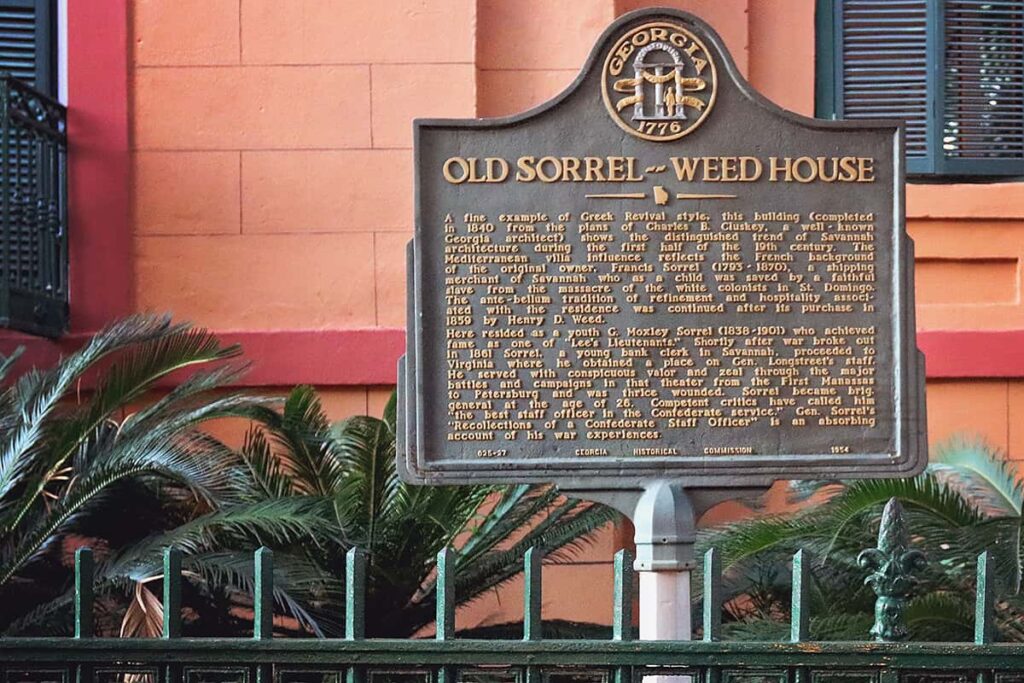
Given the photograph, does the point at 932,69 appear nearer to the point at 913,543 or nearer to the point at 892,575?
the point at 913,543

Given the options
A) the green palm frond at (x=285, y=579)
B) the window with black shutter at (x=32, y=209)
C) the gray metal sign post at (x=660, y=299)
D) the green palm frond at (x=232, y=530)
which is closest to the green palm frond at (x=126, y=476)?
the green palm frond at (x=232, y=530)

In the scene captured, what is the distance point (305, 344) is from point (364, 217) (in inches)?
32.1

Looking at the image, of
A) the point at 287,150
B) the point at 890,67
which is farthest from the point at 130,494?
the point at 890,67

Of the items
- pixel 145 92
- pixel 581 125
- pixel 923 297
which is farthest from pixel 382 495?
pixel 923 297

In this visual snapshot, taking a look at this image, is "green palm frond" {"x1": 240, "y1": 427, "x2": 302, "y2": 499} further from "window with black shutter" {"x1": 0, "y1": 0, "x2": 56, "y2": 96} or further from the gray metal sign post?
"window with black shutter" {"x1": 0, "y1": 0, "x2": 56, "y2": 96}

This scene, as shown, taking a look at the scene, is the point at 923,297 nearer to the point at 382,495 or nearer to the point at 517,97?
the point at 517,97

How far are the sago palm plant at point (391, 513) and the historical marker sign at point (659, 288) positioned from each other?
1547 mm

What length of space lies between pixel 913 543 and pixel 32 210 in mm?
5139

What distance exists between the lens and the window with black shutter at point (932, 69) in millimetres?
10523

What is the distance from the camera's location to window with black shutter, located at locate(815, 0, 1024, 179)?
414 inches

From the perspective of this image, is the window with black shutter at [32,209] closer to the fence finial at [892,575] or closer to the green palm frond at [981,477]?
the green palm frond at [981,477]

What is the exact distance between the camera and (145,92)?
389 inches

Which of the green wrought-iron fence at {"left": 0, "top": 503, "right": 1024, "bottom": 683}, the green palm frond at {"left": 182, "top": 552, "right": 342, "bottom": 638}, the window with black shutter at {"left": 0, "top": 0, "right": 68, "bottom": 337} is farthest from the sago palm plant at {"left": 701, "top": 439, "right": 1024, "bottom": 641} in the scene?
the window with black shutter at {"left": 0, "top": 0, "right": 68, "bottom": 337}

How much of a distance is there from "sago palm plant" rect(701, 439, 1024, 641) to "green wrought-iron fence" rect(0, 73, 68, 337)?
392cm
